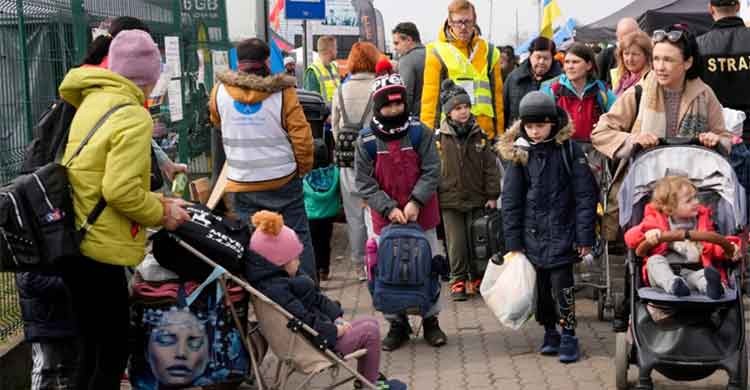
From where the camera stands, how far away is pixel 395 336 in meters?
8.38

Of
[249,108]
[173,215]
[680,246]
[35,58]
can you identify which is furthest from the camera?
[249,108]

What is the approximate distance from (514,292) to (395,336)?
1027mm

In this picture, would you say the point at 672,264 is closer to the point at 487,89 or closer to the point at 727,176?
the point at 727,176

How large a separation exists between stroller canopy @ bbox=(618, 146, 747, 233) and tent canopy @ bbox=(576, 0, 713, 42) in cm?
1048

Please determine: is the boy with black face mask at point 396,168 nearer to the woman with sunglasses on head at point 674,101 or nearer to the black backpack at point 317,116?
the woman with sunglasses on head at point 674,101

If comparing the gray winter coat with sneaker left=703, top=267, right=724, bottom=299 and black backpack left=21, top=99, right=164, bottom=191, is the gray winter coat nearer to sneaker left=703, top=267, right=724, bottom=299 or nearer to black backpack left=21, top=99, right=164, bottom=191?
sneaker left=703, top=267, right=724, bottom=299

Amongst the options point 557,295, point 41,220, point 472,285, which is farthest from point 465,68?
point 41,220

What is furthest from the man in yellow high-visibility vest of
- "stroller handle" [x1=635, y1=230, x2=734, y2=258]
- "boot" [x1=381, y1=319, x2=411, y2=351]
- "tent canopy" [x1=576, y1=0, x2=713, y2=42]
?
"stroller handle" [x1=635, y1=230, x2=734, y2=258]

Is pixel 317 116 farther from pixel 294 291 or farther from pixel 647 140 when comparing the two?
pixel 294 291

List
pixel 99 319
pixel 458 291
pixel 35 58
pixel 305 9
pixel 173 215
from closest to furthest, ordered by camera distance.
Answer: pixel 99 319
pixel 173 215
pixel 35 58
pixel 458 291
pixel 305 9

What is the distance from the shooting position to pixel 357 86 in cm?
1034

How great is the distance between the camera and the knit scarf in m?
7.54

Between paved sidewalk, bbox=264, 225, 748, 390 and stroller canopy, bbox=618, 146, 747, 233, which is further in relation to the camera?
paved sidewalk, bbox=264, 225, 748, 390

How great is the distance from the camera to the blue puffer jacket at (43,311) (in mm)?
5895
